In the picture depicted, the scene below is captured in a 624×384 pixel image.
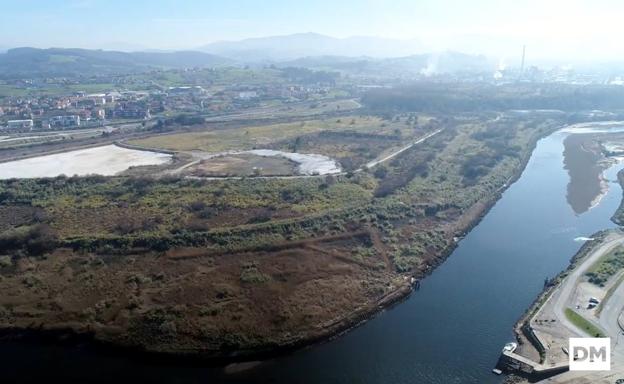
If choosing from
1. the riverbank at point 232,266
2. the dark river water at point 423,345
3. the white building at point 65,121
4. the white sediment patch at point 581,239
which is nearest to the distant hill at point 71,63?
the white building at point 65,121

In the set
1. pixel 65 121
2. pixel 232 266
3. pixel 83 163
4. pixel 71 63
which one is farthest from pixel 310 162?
pixel 71 63

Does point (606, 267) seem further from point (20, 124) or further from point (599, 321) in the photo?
point (20, 124)

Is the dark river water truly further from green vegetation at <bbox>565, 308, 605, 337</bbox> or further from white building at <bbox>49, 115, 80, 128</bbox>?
white building at <bbox>49, 115, 80, 128</bbox>

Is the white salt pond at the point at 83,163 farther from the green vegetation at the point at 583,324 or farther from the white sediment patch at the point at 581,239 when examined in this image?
the green vegetation at the point at 583,324

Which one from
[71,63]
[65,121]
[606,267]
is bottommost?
[606,267]

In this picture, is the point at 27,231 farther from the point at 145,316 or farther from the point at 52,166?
the point at 52,166
